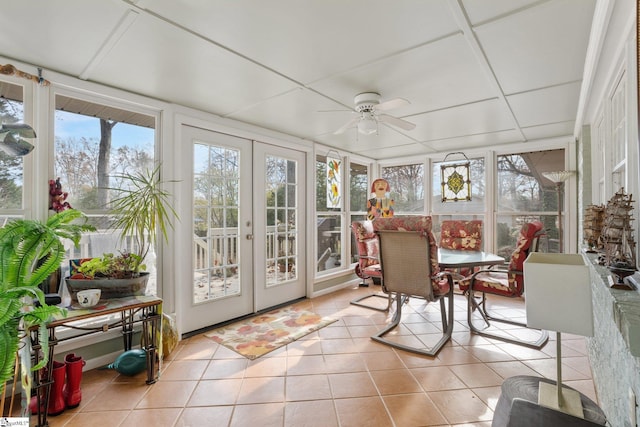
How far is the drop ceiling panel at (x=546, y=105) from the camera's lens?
2535 millimetres

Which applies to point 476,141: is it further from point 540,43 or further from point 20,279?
point 20,279

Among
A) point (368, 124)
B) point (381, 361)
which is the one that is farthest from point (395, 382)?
point (368, 124)

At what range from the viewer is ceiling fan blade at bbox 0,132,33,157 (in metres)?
1.82

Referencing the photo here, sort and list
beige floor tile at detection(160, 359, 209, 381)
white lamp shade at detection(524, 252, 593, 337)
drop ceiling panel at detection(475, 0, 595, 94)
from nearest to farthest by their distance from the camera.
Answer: white lamp shade at detection(524, 252, 593, 337)
drop ceiling panel at detection(475, 0, 595, 94)
beige floor tile at detection(160, 359, 209, 381)

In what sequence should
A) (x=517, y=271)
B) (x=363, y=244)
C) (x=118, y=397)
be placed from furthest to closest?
(x=363, y=244) < (x=517, y=271) < (x=118, y=397)

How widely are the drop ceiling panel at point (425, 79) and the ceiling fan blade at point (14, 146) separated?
77.7 inches

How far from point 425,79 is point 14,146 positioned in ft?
9.12

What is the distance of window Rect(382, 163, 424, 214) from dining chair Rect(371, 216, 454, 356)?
2.61m

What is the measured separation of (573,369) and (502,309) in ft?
4.72

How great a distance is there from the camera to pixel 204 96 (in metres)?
2.68

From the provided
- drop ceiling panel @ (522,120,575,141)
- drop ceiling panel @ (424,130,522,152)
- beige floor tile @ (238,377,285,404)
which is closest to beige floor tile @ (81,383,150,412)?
beige floor tile @ (238,377,285,404)

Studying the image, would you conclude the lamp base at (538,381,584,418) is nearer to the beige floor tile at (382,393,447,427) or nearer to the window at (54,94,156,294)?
the beige floor tile at (382,393,447,427)

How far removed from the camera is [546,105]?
9.39 ft

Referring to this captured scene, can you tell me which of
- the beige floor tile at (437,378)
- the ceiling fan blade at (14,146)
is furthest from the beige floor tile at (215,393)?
the ceiling fan blade at (14,146)
